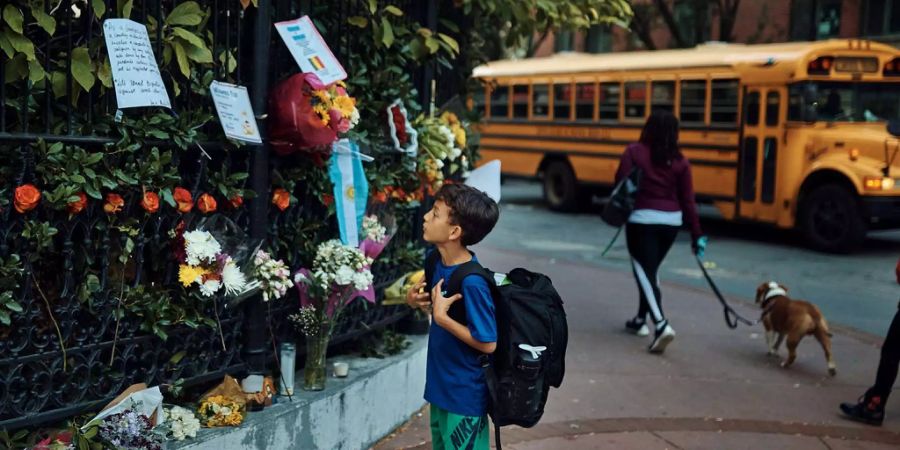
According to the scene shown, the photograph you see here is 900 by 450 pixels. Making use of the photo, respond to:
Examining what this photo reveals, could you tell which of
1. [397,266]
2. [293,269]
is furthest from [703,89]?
[293,269]

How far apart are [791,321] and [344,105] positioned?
399 cm

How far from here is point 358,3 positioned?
5.14m

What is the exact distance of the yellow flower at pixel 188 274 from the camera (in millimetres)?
3838

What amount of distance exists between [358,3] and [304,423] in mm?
2205

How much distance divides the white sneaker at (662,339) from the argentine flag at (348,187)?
3.15m

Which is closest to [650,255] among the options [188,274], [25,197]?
[188,274]

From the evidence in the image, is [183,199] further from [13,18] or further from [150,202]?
[13,18]

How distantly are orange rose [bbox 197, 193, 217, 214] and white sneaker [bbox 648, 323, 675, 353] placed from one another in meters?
4.19

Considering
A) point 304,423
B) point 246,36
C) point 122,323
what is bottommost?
point 304,423

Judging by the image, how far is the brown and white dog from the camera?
6.80 meters

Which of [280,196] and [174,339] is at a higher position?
[280,196]

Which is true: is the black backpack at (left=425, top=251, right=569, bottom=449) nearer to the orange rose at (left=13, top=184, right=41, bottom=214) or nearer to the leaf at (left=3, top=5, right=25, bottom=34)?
the orange rose at (left=13, top=184, right=41, bottom=214)

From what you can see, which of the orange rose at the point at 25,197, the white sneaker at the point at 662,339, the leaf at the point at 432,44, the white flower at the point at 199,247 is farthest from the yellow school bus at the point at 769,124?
the orange rose at the point at 25,197

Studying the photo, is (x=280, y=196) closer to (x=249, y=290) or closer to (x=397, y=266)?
(x=249, y=290)
